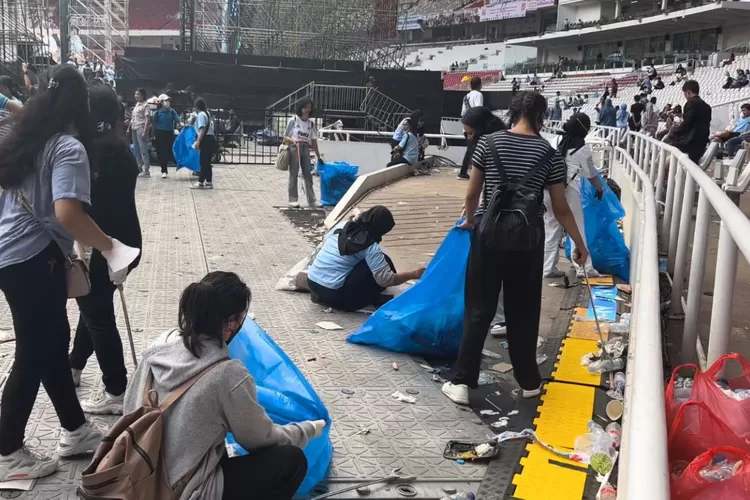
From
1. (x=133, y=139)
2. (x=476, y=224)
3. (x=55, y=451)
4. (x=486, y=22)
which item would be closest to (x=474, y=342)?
(x=476, y=224)

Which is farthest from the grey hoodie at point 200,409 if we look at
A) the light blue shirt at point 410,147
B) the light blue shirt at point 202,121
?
the light blue shirt at point 410,147

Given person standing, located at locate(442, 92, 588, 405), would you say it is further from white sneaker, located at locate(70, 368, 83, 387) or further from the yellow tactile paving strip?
white sneaker, located at locate(70, 368, 83, 387)

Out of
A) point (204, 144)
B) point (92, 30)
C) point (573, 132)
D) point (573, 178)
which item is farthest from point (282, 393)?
point (92, 30)

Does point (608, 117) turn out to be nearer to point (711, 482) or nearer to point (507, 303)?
point (507, 303)

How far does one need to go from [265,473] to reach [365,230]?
293cm

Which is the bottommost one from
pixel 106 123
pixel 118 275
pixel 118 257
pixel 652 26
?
pixel 118 275

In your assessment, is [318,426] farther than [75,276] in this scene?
No

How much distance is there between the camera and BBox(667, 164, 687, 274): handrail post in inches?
223

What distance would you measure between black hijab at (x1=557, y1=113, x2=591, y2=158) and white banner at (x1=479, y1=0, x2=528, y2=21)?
6342 cm

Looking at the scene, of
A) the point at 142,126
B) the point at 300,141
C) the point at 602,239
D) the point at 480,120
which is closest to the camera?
the point at 480,120

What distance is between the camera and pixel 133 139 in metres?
13.6

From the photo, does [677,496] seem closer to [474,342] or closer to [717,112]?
[474,342]

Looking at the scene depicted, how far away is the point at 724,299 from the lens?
297 centimetres

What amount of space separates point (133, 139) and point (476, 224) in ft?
36.7
